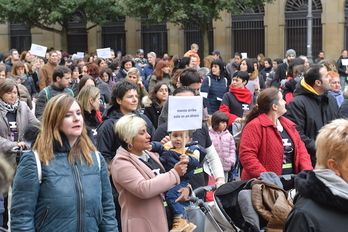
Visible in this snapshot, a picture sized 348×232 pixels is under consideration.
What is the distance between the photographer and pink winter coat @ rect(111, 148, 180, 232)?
213 inches

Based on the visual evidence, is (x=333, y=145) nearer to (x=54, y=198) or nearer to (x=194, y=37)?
(x=54, y=198)

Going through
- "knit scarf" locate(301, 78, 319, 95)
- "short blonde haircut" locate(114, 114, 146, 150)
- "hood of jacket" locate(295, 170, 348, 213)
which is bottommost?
"hood of jacket" locate(295, 170, 348, 213)

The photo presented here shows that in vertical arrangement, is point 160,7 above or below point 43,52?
above

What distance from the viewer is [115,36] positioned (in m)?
36.4

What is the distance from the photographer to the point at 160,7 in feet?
89.8

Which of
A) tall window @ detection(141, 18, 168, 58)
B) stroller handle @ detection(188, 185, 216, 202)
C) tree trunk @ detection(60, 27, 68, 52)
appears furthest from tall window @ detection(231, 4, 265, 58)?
stroller handle @ detection(188, 185, 216, 202)

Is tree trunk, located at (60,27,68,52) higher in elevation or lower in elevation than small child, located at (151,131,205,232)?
higher

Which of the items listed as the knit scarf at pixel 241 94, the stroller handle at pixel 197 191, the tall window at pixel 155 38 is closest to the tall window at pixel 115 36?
the tall window at pixel 155 38

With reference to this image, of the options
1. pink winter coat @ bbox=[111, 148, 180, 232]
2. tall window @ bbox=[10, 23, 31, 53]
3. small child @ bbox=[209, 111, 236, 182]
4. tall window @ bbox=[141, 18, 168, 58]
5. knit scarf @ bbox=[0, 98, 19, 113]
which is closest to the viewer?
pink winter coat @ bbox=[111, 148, 180, 232]

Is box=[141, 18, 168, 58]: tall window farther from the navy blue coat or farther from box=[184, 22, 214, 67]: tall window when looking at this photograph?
the navy blue coat

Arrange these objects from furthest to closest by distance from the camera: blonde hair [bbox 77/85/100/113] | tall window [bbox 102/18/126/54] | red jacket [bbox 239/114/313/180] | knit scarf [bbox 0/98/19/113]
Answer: tall window [bbox 102/18/126/54] → knit scarf [bbox 0/98/19/113] → blonde hair [bbox 77/85/100/113] → red jacket [bbox 239/114/313/180]

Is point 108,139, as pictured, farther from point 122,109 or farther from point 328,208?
point 328,208

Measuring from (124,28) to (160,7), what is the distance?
8.81 metres

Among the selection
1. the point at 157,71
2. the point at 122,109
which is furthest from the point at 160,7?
the point at 122,109
